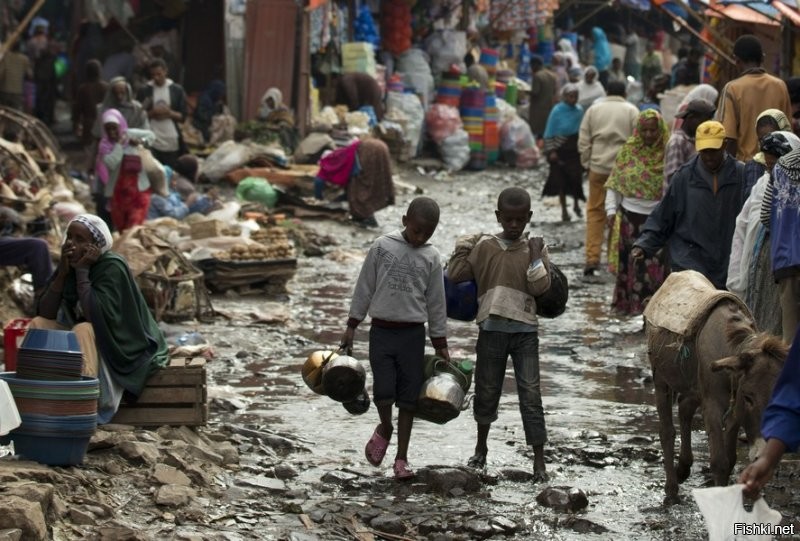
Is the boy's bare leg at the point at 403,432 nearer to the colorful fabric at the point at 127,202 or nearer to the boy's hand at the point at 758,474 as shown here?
the boy's hand at the point at 758,474

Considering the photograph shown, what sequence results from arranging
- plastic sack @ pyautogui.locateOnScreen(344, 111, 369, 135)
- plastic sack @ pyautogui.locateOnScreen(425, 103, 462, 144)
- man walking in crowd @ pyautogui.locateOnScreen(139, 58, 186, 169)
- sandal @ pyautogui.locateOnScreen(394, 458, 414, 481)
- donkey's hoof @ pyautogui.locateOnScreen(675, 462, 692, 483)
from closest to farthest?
donkey's hoof @ pyautogui.locateOnScreen(675, 462, 692, 483) → sandal @ pyautogui.locateOnScreen(394, 458, 414, 481) → man walking in crowd @ pyautogui.locateOnScreen(139, 58, 186, 169) → plastic sack @ pyautogui.locateOnScreen(344, 111, 369, 135) → plastic sack @ pyautogui.locateOnScreen(425, 103, 462, 144)

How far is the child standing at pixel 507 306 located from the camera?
7121mm

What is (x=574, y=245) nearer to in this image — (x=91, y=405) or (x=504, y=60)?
(x=91, y=405)

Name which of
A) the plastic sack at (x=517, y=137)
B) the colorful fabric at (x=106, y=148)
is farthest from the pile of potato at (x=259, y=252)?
the plastic sack at (x=517, y=137)

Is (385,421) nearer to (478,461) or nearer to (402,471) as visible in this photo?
(402,471)

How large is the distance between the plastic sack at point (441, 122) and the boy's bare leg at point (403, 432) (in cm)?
1879

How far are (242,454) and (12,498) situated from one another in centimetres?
223

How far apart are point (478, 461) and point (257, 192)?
37.1 ft

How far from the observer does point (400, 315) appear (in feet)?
23.1

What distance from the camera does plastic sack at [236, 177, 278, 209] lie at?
1822 centimetres

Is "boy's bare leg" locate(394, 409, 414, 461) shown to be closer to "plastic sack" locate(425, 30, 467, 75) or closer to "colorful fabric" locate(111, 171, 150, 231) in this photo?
"colorful fabric" locate(111, 171, 150, 231)

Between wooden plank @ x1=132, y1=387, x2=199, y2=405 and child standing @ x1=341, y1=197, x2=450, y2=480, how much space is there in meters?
0.89

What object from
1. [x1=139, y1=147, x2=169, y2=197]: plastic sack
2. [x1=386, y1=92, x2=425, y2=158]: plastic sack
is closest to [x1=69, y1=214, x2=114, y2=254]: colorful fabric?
[x1=139, y1=147, x2=169, y2=197]: plastic sack

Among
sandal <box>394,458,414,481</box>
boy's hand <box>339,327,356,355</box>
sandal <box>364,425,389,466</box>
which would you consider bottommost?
sandal <box>394,458,414,481</box>
